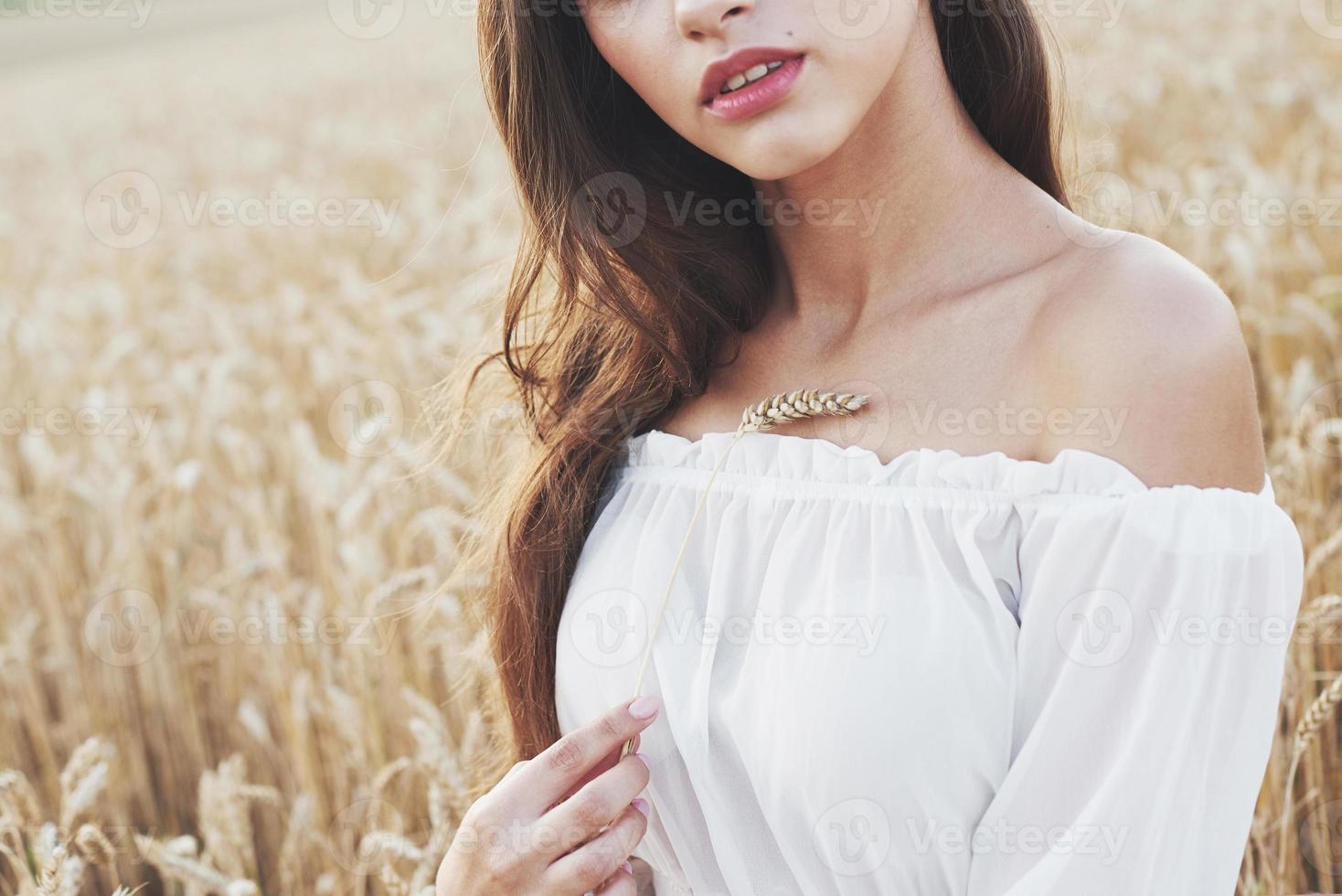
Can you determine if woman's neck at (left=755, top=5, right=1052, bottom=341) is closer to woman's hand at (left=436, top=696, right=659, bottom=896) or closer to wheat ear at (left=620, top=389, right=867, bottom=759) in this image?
wheat ear at (left=620, top=389, right=867, bottom=759)

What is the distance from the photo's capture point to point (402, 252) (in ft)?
14.8

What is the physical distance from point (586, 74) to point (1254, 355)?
2.18 meters

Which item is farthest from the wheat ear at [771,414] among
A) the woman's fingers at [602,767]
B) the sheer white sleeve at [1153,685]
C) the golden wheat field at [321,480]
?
the golden wheat field at [321,480]

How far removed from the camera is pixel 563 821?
4.17ft

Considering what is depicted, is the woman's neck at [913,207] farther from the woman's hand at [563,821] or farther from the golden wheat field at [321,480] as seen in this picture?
the woman's hand at [563,821]

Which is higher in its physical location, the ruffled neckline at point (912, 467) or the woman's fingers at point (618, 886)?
the ruffled neckline at point (912, 467)

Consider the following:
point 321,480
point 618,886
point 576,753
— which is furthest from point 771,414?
point 321,480

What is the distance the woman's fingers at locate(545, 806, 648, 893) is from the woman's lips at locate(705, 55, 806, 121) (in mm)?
722

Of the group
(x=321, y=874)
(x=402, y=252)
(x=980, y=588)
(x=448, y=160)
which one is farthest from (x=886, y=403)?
(x=448, y=160)

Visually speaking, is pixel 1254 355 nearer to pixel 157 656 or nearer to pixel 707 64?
pixel 707 64

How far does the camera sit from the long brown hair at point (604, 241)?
1.48 metres

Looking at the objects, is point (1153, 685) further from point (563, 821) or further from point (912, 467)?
point (563, 821)

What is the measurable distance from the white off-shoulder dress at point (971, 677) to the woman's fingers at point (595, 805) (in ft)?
0.19

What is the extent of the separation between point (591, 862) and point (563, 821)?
0.16ft
